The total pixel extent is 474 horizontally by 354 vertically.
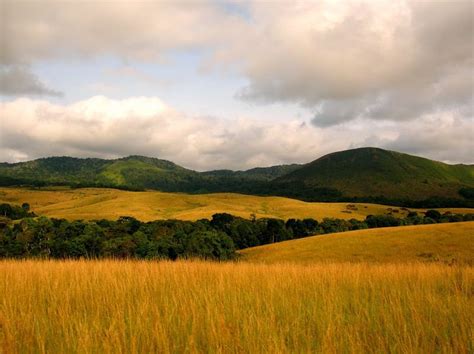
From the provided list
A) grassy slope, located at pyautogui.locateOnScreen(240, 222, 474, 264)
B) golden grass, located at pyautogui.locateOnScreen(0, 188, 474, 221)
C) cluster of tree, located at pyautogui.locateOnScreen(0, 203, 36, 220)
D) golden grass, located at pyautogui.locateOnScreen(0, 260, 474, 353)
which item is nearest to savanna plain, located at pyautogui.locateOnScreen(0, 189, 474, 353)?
golden grass, located at pyautogui.locateOnScreen(0, 260, 474, 353)

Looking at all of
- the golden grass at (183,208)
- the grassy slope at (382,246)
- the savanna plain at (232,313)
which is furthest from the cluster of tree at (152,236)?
the golden grass at (183,208)

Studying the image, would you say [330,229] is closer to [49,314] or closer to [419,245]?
[419,245]

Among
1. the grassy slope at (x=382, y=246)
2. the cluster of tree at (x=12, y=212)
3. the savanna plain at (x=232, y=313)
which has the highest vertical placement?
the savanna plain at (x=232, y=313)

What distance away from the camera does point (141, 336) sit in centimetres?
455

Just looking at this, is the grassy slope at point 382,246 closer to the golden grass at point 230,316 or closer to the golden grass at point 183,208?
the golden grass at point 230,316

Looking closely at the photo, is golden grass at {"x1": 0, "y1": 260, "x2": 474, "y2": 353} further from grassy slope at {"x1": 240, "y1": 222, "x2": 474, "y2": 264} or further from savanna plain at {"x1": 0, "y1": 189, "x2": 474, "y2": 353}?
grassy slope at {"x1": 240, "y1": 222, "x2": 474, "y2": 264}

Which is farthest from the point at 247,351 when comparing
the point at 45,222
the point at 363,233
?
the point at 45,222

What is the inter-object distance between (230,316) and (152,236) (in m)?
56.3

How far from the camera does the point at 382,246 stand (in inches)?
1868

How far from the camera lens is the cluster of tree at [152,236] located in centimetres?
4944

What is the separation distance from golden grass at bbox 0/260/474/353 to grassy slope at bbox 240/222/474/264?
30.4 meters

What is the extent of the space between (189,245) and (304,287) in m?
42.0

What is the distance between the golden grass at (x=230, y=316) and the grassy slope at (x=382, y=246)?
30.4 meters

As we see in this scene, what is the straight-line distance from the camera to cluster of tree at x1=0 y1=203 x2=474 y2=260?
4944cm
